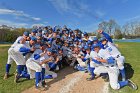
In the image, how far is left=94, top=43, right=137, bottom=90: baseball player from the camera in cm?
655

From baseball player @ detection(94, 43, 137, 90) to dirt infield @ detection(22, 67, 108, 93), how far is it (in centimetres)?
38

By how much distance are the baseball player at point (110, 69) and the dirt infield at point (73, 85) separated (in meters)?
0.38

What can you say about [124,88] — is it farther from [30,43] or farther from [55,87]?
[30,43]

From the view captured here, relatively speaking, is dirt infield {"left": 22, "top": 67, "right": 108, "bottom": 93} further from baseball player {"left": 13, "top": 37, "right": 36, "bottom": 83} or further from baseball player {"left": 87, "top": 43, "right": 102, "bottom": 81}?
baseball player {"left": 13, "top": 37, "right": 36, "bottom": 83}

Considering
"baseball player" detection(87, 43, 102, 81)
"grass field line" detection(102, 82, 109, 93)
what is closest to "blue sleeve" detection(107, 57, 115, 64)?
"baseball player" detection(87, 43, 102, 81)

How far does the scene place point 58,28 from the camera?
1147cm

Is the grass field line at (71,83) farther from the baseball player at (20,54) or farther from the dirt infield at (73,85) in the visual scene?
the baseball player at (20,54)

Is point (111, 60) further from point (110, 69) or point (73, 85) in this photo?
point (73, 85)

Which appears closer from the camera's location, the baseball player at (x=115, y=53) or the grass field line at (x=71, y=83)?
the grass field line at (x=71, y=83)

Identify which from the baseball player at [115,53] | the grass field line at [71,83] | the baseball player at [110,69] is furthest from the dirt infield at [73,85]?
the baseball player at [115,53]

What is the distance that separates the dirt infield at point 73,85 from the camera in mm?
6618

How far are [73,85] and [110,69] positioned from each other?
4.65 feet

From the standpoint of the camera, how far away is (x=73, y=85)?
23.6 ft

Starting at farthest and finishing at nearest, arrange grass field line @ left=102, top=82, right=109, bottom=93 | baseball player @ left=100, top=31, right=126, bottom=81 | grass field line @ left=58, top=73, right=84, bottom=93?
baseball player @ left=100, top=31, right=126, bottom=81, grass field line @ left=58, top=73, right=84, bottom=93, grass field line @ left=102, top=82, right=109, bottom=93
